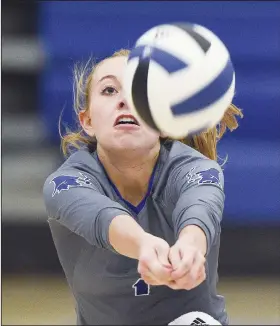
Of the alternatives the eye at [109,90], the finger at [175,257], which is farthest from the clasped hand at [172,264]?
the eye at [109,90]

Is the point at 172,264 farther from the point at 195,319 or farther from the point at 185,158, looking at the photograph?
the point at 185,158

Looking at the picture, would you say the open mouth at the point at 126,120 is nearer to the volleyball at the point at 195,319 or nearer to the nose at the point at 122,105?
the nose at the point at 122,105

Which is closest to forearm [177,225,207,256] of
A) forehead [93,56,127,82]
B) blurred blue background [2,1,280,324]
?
forehead [93,56,127,82]

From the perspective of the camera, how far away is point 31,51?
15.5 ft

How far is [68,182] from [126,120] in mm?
208

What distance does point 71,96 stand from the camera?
4.63m

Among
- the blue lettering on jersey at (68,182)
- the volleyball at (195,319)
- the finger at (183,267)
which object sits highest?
the blue lettering on jersey at (68,182)

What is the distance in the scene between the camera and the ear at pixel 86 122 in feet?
7.14

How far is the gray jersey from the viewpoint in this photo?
6.22 feet

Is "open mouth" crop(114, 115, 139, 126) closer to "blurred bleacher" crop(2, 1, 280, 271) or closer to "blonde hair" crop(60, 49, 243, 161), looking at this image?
"blonde hair" crop(60, 49, 243, 161)

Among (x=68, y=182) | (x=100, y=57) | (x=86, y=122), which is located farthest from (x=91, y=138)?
(x=100, y=57)

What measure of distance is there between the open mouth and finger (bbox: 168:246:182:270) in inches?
19.0

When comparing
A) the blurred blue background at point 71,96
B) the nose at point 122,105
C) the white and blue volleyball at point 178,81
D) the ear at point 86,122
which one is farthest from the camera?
the blurred blue background at point 71,96

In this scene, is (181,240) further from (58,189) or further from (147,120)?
(58,189)
